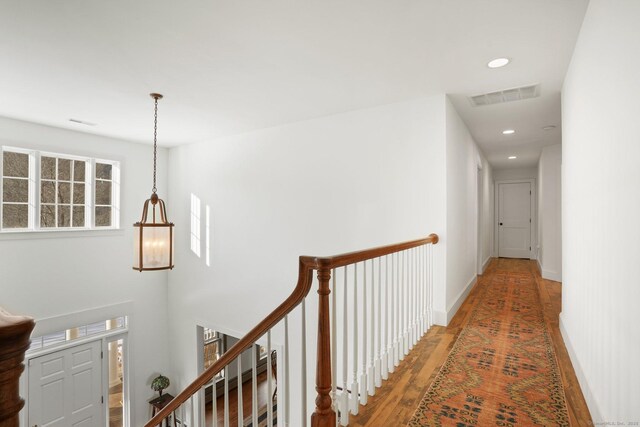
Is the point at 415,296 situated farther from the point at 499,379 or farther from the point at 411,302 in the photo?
the point at 499,379

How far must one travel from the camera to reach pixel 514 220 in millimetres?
8398

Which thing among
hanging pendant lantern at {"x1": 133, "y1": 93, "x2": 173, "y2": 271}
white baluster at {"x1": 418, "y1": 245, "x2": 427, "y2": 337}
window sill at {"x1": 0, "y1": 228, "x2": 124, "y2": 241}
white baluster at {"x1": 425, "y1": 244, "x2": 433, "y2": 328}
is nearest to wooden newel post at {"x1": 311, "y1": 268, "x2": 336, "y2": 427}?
white baluster at {"x1": 418, "y1": 245, "x2": 427, "y2": 337}

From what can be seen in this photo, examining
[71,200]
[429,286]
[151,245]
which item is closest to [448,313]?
[429,286]

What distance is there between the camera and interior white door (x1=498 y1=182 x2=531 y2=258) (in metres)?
8.24

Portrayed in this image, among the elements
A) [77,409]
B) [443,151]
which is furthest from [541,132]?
[77,409]

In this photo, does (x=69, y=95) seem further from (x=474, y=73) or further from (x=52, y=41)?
(x=474, y=73)

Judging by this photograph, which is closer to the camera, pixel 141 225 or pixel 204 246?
pixel 141 225

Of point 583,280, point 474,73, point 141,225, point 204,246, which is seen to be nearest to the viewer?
point 583,280

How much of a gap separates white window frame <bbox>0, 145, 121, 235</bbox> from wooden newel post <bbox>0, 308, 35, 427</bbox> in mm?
5451

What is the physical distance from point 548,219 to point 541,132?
1834 mm

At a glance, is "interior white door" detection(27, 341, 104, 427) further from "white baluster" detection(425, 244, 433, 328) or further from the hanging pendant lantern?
"white baluster" detection(425, 244, 433, 328)

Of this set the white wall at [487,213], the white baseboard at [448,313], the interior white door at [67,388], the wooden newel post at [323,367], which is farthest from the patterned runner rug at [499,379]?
the interior white door at [67,388]

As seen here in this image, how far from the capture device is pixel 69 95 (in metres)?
3.67

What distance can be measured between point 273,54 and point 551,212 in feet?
19.0
